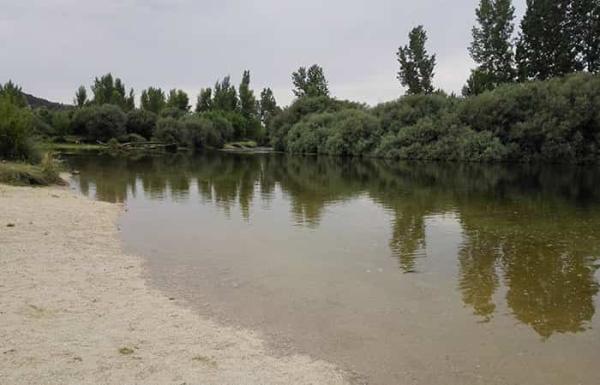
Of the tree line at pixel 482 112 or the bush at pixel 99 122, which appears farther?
the bush at pixel 99 122

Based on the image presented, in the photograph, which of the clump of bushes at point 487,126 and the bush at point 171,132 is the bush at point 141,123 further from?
the clump of bushes at point 487,126

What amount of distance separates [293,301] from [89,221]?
34.5 feet

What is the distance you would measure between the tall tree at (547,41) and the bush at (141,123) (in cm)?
7100

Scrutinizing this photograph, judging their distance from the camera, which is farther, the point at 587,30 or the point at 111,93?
the point at 111,93

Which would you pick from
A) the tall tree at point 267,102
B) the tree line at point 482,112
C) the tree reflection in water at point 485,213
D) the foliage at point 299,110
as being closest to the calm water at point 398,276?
the tree reflection in water at point 485,213

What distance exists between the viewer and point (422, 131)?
77.1 metres

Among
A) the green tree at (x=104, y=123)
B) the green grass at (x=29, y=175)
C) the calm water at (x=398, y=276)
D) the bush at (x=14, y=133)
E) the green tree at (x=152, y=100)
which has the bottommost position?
the calm water at (x=398, y=276)

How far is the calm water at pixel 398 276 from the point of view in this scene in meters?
9.13

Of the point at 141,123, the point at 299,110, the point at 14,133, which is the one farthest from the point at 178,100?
the point at 14,133

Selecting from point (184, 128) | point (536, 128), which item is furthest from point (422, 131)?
point (184, 128)

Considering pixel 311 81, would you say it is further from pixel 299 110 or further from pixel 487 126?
pixel 487 126

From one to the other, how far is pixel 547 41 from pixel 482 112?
12.9 meters

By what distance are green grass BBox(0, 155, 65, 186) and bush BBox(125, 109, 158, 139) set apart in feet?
→ 267

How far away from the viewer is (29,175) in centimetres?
2833
